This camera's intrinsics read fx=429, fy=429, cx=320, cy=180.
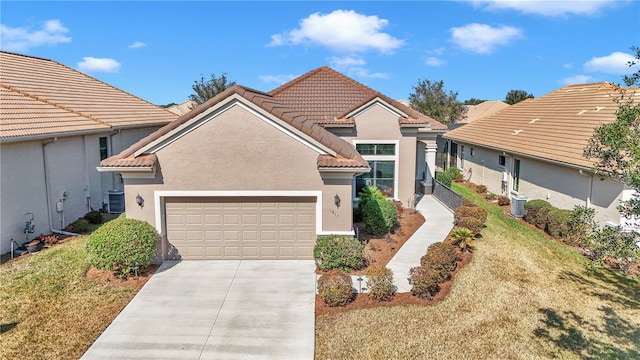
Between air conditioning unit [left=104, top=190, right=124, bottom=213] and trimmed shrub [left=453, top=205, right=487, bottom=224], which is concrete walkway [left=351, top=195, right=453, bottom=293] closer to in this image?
trimmed shrub [left=453, top=205, right=487, bottom=224]

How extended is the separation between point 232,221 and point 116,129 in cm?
1049

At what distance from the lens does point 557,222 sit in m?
15.8

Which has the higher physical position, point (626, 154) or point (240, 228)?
point (626, 154)

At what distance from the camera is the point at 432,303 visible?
33.3 feet

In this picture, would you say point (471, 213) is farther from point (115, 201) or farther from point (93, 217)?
point (115, 201)

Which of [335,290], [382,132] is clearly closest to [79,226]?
[335,290]

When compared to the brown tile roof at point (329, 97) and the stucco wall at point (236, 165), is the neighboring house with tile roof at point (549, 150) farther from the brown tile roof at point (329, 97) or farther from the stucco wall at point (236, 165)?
the stucco wall at point (236, 165)

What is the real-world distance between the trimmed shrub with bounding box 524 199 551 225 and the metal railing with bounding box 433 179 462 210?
286 cm

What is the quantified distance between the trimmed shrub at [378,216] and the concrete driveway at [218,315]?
3.44 meters

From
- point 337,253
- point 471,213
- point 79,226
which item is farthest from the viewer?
point 471,213

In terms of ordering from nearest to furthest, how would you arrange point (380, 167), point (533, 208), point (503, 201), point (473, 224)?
point (473, 224) < point (533, 208) < point (380, 167) < point (503, 201)

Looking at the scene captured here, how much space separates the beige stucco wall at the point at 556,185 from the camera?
14310 millimetres

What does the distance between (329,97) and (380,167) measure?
15.1ft

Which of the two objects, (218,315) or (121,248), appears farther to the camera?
(121,248)
